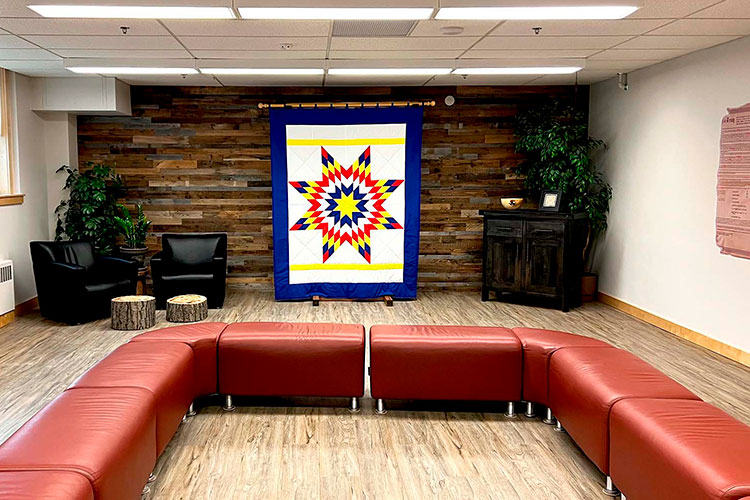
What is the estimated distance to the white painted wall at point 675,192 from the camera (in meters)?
5.27

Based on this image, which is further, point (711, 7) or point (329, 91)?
point (329, 91)

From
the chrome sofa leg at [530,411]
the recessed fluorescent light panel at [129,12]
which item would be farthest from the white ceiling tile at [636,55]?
the recessed fluorescent light panel at [129,12]

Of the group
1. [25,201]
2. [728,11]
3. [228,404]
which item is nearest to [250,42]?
[228,404]

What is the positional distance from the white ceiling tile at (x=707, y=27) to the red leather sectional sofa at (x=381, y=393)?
7.21ft

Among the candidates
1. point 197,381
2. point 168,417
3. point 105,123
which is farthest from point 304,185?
point 168,417

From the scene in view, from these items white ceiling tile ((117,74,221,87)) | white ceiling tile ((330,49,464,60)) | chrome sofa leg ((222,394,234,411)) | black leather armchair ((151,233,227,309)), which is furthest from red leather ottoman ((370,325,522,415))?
white ceiling tile ((117,74,221,87))

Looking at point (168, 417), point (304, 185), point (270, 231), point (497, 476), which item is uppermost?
point (304, 185)

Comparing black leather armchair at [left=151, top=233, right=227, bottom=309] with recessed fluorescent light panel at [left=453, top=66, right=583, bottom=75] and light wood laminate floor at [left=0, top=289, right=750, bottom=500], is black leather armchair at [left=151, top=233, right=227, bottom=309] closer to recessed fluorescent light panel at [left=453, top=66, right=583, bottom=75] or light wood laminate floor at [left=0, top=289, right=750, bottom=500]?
light wood laminate floor at [left=0, top=289, right=750, bottom=500]

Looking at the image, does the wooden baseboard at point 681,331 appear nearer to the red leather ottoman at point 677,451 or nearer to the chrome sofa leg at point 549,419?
the chrome sofa leg at point 549,419

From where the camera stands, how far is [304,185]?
7344mm

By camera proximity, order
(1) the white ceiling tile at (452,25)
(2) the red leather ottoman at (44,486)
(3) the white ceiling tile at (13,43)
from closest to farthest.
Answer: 1. (2) the red leather ottoman at (44,486)
2. (1) the white ceiling tile at (452,25)
3. (3) the white ceiling tile at (13,43)

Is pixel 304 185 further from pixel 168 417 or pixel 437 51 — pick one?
pixel 168 417

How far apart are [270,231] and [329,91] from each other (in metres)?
1.71

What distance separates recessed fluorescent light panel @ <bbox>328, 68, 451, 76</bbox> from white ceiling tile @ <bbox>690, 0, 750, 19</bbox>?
2.54 m
